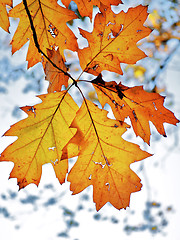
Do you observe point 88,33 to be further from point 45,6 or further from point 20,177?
point 20,177

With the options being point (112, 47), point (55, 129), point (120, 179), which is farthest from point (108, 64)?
point (120, 179)

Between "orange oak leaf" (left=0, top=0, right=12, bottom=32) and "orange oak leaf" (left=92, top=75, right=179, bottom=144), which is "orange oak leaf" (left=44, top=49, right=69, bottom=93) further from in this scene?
"orange oak leaf" (left=0, top=0, right=12, bottom=32)

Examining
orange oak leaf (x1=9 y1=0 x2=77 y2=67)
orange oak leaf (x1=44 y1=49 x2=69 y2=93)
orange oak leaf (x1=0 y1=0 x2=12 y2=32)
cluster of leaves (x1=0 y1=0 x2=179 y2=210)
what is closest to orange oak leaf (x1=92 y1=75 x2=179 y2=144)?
cluster of leaves (x1=0 y1=0 x2=179 y2=210)

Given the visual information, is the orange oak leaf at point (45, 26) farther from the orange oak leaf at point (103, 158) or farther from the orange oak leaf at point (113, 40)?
the orange oak leaf at point (103, 158)

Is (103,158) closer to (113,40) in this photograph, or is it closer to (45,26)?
(113,40)

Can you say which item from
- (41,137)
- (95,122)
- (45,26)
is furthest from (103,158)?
(45,26)
